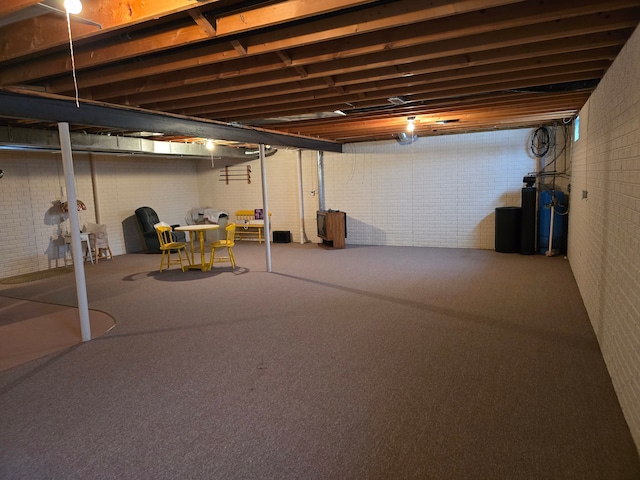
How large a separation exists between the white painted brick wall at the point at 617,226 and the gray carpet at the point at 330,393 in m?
0.24

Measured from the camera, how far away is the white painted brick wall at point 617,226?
7.97ft

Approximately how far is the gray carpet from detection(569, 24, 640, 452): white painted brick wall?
24cm

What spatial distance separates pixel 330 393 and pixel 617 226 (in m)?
2.41

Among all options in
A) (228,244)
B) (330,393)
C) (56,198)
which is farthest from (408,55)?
(56,198)

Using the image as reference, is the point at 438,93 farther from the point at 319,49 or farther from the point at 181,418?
the point at 181,418

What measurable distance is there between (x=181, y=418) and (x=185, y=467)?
512 mm

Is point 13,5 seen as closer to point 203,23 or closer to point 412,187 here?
point 203,23

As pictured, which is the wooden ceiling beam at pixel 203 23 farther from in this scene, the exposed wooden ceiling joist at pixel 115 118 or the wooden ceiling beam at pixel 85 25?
the exposed wooden ceiling joist at pixel 115 118

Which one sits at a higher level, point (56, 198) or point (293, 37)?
point (293, 37)

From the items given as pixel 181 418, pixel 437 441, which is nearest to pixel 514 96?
pixel 437 441

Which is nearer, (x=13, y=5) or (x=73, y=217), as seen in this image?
(x=13, y=5)

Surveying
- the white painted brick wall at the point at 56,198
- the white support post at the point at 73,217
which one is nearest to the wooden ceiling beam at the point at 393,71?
the white support post at the point at 73,217

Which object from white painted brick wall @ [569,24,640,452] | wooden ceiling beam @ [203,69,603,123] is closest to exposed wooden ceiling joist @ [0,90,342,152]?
wooden ceiling beam @ [203,69,603,123]

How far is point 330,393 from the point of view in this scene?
2922mm
